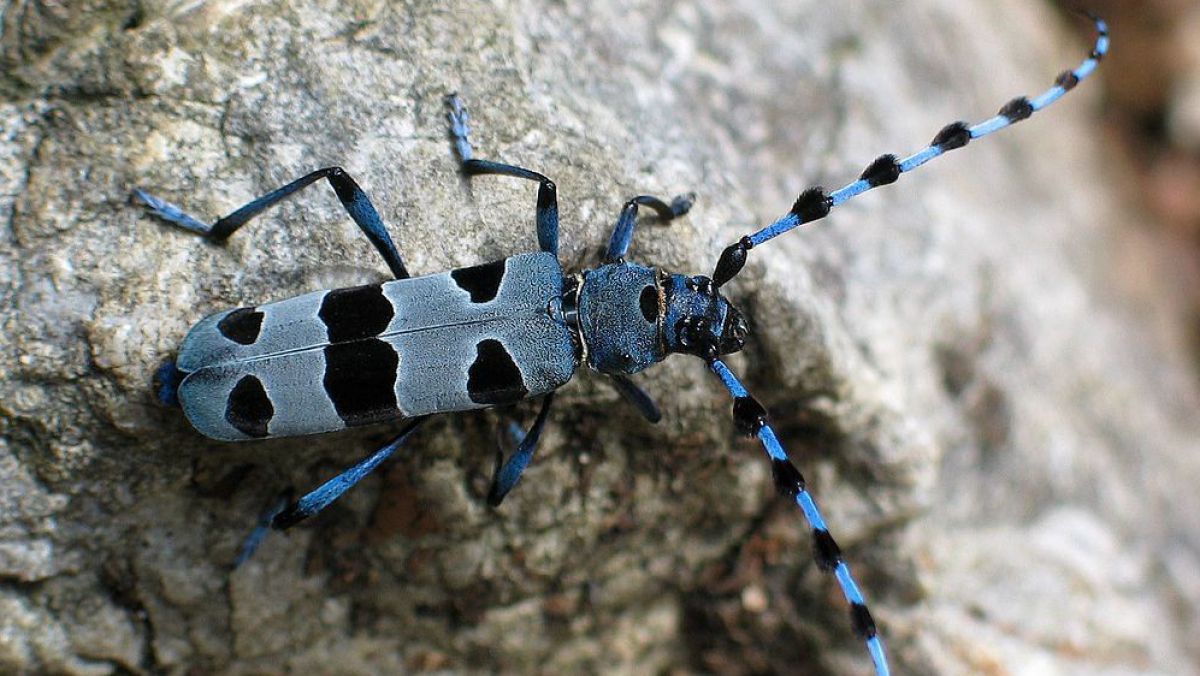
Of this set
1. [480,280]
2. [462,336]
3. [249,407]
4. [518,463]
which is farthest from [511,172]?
[249,407]

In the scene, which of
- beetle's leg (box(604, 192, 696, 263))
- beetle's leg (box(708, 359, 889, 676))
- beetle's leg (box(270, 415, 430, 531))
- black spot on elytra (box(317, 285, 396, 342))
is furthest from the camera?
beetle's leg (box(604, 192, 696, 263))

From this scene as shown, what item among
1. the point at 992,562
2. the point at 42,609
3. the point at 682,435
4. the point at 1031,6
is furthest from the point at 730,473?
the point at 1031,6

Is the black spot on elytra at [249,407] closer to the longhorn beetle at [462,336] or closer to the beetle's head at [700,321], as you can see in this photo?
the longhorn beetle at [462,336]

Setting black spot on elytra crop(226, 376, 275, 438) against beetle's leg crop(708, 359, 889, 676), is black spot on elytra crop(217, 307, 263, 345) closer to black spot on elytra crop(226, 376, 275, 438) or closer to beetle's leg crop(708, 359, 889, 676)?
black spot on elytra crop(226, 376, 275, 438)

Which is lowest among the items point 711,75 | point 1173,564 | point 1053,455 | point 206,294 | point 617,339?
point 206,294

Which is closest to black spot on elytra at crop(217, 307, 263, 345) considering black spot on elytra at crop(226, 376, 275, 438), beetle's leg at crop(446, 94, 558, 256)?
black spot on elytra at crop(226, 376, 275, 438)

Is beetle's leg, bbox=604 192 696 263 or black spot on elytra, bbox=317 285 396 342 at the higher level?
beetle's leg, bbox=604 192 696 263

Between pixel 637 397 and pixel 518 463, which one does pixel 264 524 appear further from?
pixel 637 397

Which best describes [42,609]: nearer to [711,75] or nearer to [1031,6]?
[711,75]
